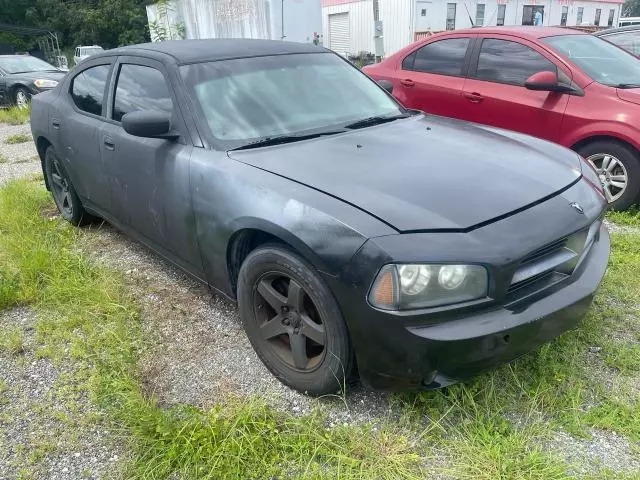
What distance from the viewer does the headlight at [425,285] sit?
6.39 ft

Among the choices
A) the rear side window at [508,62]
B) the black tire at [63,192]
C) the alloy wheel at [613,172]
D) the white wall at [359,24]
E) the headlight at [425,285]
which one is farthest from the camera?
the white wall at [359,24]

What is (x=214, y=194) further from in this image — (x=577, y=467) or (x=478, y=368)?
(x=577, y=467)

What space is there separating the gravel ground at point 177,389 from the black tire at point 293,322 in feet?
0.38

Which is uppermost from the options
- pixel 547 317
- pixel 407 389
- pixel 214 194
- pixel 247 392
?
pixel 214 194

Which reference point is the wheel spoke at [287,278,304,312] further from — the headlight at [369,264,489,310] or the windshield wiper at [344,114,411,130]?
the windshield wiper at [344,114,411,130]

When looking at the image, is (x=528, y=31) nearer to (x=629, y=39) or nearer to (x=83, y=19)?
(x=629, y=39)

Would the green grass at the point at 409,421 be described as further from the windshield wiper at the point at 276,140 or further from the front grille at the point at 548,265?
the windshield wiper at the point at 276,140

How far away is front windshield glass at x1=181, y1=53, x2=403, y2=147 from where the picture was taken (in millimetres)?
2850

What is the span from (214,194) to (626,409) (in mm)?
2051

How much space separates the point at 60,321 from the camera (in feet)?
10.3

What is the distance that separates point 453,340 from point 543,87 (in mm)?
3439

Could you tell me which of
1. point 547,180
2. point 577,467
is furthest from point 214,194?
point 577,467

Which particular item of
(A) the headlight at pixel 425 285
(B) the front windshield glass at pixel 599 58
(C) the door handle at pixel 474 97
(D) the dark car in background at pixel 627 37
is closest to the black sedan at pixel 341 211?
(A) the headlight at pixel 425 285

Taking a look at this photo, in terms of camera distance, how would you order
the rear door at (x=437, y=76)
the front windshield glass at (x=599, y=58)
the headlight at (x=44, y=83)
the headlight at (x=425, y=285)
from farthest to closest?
the headlight at (x=44, y=83), the rear door at (x=437, y=76), the front windshield glass at (x=599, y=58), the headlight at (x=425, y=285)
